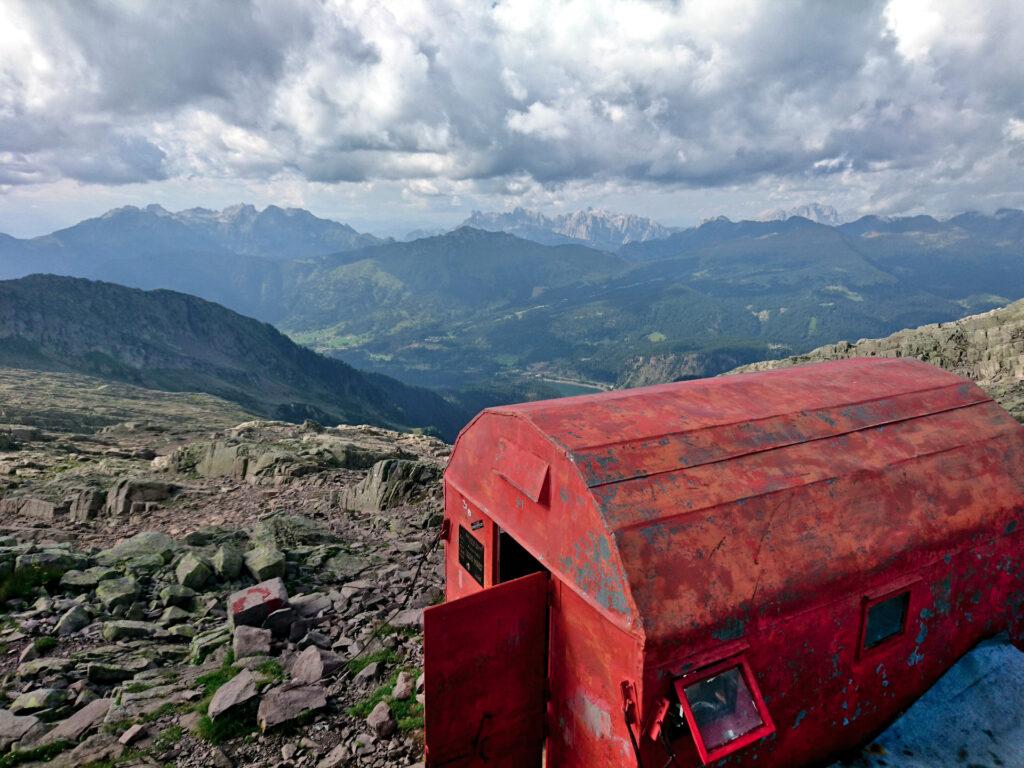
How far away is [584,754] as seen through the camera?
5906 mm

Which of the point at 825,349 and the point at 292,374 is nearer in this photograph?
the point at 825,349

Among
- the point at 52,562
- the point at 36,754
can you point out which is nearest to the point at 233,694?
the point at 36,754

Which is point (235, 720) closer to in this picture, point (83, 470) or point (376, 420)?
point (83, 470)

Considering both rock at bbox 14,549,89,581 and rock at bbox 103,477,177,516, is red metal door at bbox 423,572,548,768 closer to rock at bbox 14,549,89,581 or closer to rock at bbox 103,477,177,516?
rock at bbox 14,549,89,581

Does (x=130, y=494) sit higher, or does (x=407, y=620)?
(x=407, y=620)

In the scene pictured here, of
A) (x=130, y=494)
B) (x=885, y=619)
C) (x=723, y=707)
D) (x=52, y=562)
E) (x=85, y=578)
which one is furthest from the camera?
(x=130, y=494)

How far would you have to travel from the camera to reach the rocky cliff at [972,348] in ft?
125

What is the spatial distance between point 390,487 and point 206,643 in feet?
28.3

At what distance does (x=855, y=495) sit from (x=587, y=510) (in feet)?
10.9

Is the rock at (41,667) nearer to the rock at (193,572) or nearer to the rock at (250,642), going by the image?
the rock at (250,642)

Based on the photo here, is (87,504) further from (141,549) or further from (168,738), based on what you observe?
(168,738)

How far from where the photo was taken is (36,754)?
6.99 metres

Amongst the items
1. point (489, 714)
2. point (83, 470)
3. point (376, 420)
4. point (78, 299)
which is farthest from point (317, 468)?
point (78, 299)

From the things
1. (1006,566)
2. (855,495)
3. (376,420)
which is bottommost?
(376,420)
